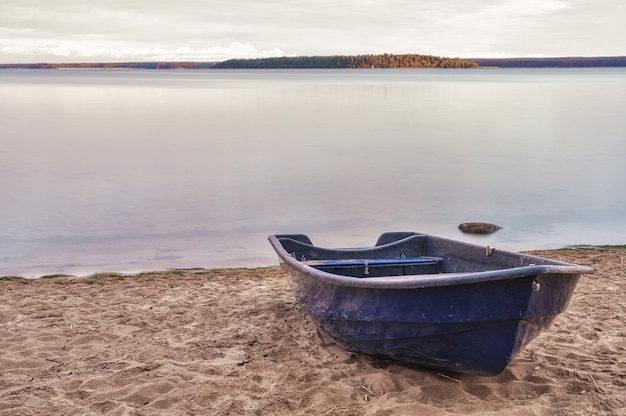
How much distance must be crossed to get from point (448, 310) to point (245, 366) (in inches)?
80.0

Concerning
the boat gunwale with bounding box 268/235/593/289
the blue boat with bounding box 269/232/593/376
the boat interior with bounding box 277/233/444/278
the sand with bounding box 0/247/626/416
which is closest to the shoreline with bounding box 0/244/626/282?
the sand with bounding box 0/247/626/416

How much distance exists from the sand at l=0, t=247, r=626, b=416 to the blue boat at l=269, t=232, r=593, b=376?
1.03ft

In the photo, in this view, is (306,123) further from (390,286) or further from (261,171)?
(390,286)

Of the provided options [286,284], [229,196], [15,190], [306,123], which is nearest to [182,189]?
[229,196]

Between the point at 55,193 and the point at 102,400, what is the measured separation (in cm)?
1290

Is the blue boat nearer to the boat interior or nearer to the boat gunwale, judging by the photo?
the boat gunwale

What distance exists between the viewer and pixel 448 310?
4797 mm

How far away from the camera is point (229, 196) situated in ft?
54.3

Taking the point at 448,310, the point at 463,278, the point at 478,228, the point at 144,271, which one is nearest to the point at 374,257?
the point at 448,310

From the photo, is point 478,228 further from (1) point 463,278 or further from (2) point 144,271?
(1) point 463,278

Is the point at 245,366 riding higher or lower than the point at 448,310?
lower

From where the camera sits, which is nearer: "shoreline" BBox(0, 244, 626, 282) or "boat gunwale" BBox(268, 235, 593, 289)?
"boat gunwale" BBox(268, 235, 593, 289)

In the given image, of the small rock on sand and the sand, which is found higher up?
the sand

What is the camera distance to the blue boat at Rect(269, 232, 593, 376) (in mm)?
4605
